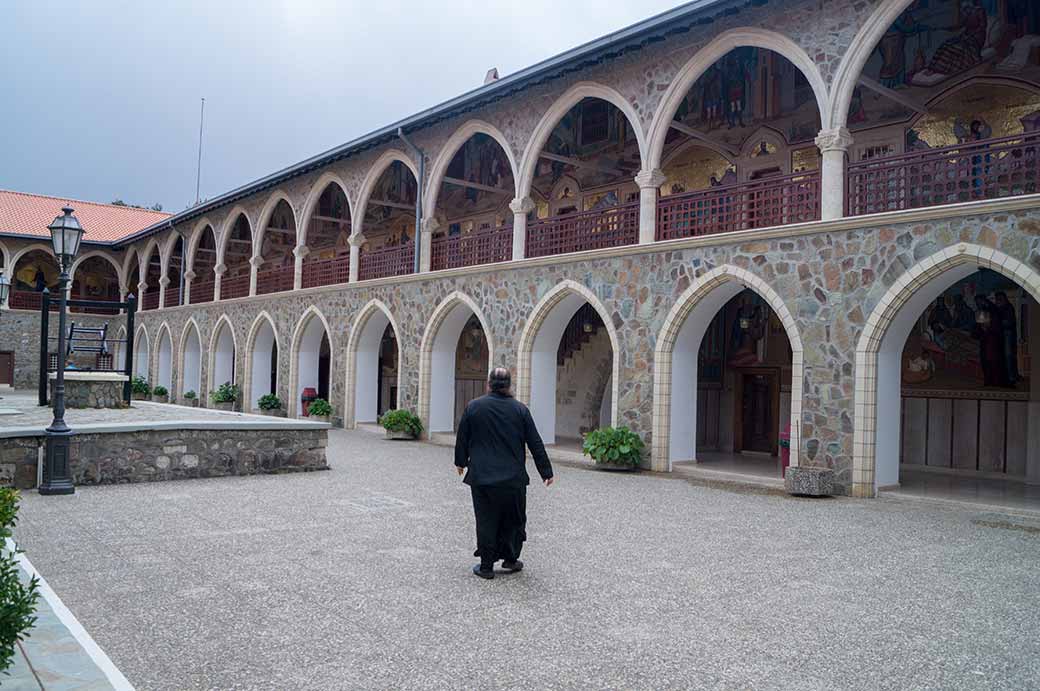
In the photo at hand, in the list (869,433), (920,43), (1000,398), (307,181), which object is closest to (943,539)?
(869,433)

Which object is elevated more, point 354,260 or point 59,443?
point 354,260

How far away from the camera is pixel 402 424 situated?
56.2ft

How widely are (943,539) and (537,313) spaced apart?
8.26m

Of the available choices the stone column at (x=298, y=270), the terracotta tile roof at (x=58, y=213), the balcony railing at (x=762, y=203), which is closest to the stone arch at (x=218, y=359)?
the stone column at (x=298, y=270)

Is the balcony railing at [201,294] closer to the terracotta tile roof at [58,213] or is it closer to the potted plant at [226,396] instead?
the potted plant at [226,396]

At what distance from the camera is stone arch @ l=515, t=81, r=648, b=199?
1321 cm

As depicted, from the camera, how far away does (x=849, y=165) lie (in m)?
10.7

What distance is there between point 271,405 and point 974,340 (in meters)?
16.8

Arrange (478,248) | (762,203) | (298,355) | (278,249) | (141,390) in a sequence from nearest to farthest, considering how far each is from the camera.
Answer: (762,203) → (478,248) → (298,355) → (278,249) → (141,390)

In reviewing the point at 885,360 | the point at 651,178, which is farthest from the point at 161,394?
the point at 885,360

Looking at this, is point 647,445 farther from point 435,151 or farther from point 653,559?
point 435,151

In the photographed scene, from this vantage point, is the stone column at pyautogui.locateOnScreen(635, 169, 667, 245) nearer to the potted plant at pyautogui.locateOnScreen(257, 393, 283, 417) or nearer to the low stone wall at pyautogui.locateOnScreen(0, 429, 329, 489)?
the low stone wall at pyautogui.locateOnScreen(0, 429, 329, 489)

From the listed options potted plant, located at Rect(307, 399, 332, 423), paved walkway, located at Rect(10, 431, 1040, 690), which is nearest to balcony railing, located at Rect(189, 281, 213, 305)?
potted plant, located at Rect(307, 399, 332, 423)

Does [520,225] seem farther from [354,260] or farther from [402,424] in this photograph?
[354,260]
